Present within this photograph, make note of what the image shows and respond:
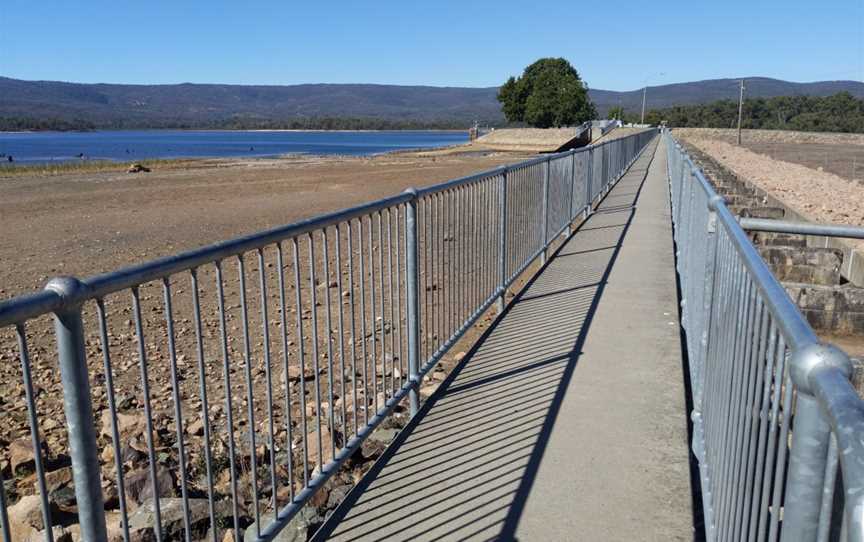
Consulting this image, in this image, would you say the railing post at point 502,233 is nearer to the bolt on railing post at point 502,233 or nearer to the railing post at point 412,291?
the bolt on railing post at point 502,233

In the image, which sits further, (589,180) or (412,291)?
(589,180)

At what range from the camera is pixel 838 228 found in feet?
14.8

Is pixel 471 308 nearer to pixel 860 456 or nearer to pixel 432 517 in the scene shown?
pixel 432 517

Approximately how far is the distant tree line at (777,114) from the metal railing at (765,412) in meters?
140

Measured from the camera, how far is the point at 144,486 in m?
4.25

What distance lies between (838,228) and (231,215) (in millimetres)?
17254

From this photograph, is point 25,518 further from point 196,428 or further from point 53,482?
point 196,428

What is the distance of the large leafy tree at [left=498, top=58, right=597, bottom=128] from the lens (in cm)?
11250

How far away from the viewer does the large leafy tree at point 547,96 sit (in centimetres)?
11250

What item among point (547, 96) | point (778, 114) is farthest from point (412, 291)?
point (778, 114)

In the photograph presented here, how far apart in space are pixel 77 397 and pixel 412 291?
9.41ft

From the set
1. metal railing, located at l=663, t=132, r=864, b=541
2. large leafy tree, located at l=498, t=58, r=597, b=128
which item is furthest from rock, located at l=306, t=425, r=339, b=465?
large leafy tree, located at l=498, t=58, r=597, b=128

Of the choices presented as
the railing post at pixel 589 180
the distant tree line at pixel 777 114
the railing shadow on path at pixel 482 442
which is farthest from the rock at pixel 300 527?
the distant tree line at pixel 777 114

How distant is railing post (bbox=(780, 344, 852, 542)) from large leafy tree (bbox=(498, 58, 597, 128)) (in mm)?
114058
